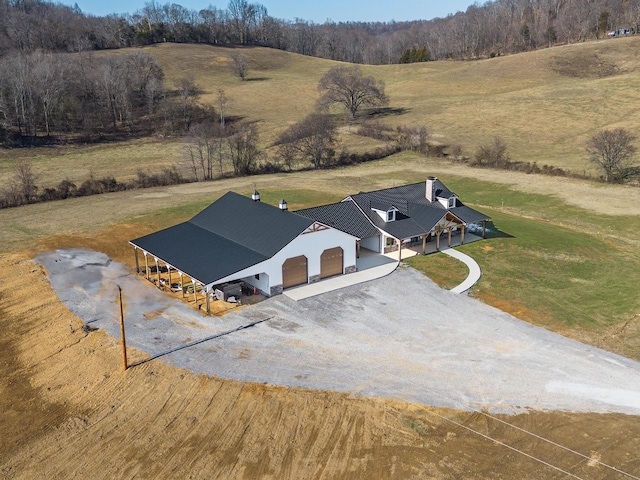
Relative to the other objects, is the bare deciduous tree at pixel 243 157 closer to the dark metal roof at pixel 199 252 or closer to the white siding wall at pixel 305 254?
the dark metal roof at pixel 199 252

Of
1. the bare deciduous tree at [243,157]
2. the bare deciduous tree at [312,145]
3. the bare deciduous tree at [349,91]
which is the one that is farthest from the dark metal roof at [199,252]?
the bare deciduous tree at [349,91]

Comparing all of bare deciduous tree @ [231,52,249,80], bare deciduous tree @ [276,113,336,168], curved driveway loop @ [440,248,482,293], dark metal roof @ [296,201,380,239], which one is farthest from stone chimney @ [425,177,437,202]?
bare deciduous tree @ [231,52,249,80]

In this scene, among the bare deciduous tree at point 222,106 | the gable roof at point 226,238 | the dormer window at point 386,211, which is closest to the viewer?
the gable roof at point 226,238

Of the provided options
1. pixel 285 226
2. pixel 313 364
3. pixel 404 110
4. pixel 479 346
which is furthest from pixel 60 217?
pixel 404 110

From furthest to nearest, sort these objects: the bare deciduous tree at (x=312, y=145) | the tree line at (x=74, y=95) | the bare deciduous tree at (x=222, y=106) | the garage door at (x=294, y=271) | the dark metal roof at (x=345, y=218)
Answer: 1. the bare deciduous tree at (x=222, y=106)
2. the tree line at (x=74, y=95)
3. the bare deciduous tree at (x=312, y=145)
4. the dark metal roof at (x=345, y=218)
5. the garage door at (x=294, y=271)

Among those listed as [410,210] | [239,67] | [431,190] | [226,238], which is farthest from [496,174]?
[239,67]

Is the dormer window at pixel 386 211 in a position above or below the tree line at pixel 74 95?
below

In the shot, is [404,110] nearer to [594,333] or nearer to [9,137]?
[9,137]

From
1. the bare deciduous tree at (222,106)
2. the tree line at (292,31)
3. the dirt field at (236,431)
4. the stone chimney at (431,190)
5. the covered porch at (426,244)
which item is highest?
the tree line at (292,31)
